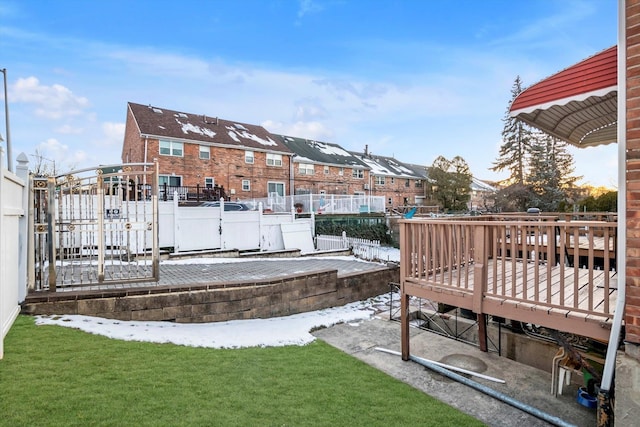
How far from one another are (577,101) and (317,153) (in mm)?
28663

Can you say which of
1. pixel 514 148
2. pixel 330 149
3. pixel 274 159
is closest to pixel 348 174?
pixel 330 149

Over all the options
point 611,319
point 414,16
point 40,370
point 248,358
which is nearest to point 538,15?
point 414,16

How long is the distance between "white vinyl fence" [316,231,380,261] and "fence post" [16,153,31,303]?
971 centimetres

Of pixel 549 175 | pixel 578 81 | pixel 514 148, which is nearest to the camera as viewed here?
pixel 578 81

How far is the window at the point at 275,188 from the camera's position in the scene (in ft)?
85.7

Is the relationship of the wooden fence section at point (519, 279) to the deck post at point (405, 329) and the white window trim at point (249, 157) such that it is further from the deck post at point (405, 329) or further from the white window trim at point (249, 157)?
the white window trim at point (249, 157)

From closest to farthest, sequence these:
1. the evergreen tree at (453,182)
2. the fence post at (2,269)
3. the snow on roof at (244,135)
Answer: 1. the fence post at (2,269)
2. the snow on roof at (244,135)
3. the evergreen tree at (453,182)

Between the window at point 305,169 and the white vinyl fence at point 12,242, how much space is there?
2392cm

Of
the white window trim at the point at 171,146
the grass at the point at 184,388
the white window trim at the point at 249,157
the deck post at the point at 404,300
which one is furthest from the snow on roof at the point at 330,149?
the grass at the point at 184,388

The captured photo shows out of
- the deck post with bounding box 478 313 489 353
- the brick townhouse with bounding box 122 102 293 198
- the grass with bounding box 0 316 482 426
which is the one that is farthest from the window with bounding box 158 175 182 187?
the deck post with bounding box 478 313 489 353

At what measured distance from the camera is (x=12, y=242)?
4.29 metres

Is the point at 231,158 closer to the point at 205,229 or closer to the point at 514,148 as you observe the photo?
the point at 205,229

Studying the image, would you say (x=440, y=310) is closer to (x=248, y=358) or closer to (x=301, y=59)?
(x=248, y=358)

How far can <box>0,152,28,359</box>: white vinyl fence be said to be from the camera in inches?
145
